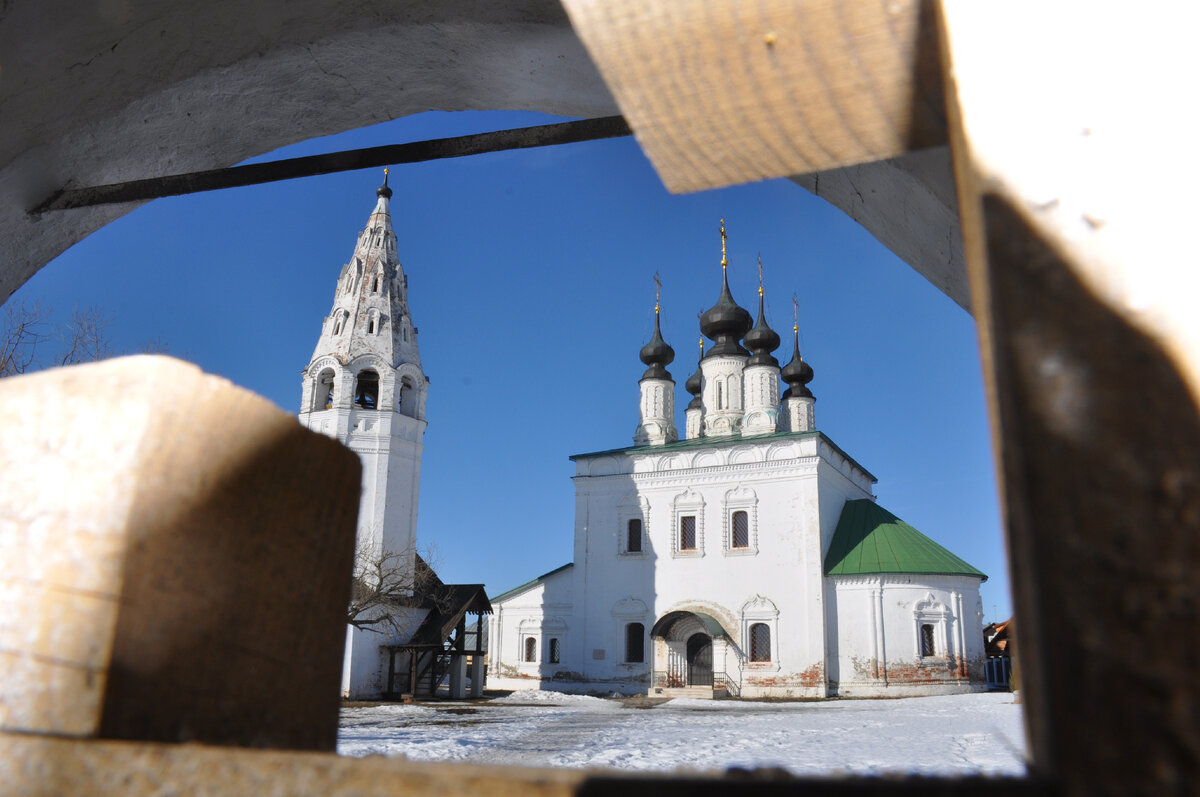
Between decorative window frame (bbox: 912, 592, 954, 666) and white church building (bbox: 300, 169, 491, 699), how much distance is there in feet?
42.4

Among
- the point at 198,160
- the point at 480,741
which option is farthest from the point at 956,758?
the point at 198,160

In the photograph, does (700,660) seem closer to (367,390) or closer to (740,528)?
(740,528)

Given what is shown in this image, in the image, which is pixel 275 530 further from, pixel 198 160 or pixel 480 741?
pixel 480 741

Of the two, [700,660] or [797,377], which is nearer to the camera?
[700,660]

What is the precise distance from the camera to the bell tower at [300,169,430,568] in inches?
989

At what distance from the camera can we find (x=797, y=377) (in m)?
32.8

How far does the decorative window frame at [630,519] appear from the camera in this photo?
27984mm

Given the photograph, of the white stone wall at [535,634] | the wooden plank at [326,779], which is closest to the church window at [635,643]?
the white stone wall at [535,634]

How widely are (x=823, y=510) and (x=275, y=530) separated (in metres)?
27.1

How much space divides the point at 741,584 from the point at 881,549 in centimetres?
439

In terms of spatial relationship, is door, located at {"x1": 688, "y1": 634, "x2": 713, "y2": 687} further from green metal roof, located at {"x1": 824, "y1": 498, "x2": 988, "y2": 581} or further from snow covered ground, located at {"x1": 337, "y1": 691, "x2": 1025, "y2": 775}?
snow covered ground, located at {"x1": 337, "y1": 691, "x2": 1025, "y2": 775}

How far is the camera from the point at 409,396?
2694cm

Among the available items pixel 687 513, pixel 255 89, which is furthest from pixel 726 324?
pixel 255 89

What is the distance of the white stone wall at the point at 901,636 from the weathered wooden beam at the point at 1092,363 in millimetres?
26164
